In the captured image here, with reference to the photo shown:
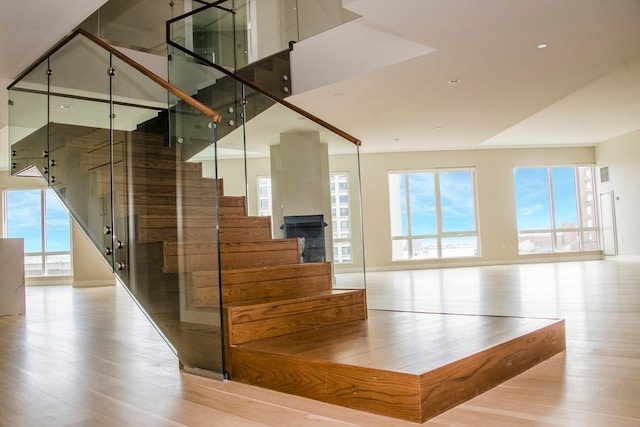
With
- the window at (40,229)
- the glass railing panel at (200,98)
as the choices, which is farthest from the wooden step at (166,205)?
the window at (40,229)

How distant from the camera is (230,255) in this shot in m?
3.86

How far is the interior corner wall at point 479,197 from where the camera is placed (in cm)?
1295

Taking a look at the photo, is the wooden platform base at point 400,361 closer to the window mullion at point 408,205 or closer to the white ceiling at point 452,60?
the white ceiling at point 452,60

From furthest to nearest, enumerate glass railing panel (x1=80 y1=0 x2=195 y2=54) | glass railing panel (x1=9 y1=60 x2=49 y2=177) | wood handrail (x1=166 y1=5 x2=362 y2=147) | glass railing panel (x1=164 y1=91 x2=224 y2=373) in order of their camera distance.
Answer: glass railing panel (x1=80 y1=0 x2=195 y2=54)
glass railing panel (x1=9 y1=60 x2=49 y2=177)
wood handrail (x1=166 y1=5 x2=362 y2=147)
glass railing panel (x1=164 y1=91 x2=224 y2=373)

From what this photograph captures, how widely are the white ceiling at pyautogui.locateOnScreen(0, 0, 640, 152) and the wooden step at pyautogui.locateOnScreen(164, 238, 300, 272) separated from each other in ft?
7.00

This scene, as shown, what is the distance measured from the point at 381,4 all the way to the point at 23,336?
457 cm

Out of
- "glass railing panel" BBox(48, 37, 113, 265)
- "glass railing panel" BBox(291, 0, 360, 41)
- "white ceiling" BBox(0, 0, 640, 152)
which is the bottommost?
"glass railing panel" BBox(48, 37, 113, 265)

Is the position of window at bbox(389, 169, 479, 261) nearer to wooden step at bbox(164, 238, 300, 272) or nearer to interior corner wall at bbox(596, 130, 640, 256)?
interior corner wall at bbox(596, 130, 640, 256)

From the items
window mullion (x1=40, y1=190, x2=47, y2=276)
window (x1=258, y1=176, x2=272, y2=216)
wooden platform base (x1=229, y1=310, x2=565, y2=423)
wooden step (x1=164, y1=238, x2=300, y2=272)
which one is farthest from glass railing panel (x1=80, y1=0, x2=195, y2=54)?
window mullion (x1=40, y1=190, x2=47, y2=276)

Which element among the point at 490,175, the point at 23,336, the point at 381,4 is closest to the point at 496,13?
the point at 381,4

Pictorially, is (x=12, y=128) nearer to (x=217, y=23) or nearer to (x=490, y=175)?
(x=217, y=23)

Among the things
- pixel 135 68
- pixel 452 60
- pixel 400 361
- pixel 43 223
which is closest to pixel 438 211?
pixel 452 60

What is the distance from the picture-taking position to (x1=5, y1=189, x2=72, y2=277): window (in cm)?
1344

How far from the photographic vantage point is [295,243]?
14.3 ft
